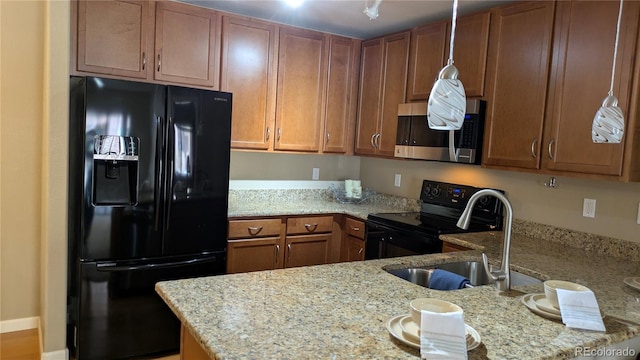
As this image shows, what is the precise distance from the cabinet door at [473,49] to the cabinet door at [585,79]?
1.61 feet

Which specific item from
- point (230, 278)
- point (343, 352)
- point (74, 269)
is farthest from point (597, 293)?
point (74, 269)

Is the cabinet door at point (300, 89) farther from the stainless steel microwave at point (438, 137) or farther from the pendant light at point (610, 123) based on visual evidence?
the pendant light at point (610, 123)

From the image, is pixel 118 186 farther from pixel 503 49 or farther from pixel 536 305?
→ pixel 503 49

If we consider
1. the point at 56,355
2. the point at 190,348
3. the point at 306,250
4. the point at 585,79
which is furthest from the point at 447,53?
the point at 56,355

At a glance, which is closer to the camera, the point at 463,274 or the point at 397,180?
the point at 463,274

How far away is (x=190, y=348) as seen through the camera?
1.48 metres

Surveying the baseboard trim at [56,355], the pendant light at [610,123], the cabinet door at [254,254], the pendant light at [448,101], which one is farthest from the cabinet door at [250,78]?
the pendant light at [610,123]

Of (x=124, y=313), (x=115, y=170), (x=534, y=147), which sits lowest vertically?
(x=124, y=313)

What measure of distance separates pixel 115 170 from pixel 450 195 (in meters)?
2.36

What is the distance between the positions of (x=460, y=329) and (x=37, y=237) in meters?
3.23

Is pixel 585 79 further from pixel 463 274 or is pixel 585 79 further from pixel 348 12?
pixel 348 12

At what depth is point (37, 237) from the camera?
330 centimetres

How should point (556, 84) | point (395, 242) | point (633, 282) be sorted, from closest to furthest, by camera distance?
point (633, 282) < point (556, 84) < point (395, 242)

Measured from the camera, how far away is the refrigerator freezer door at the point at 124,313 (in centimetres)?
269
